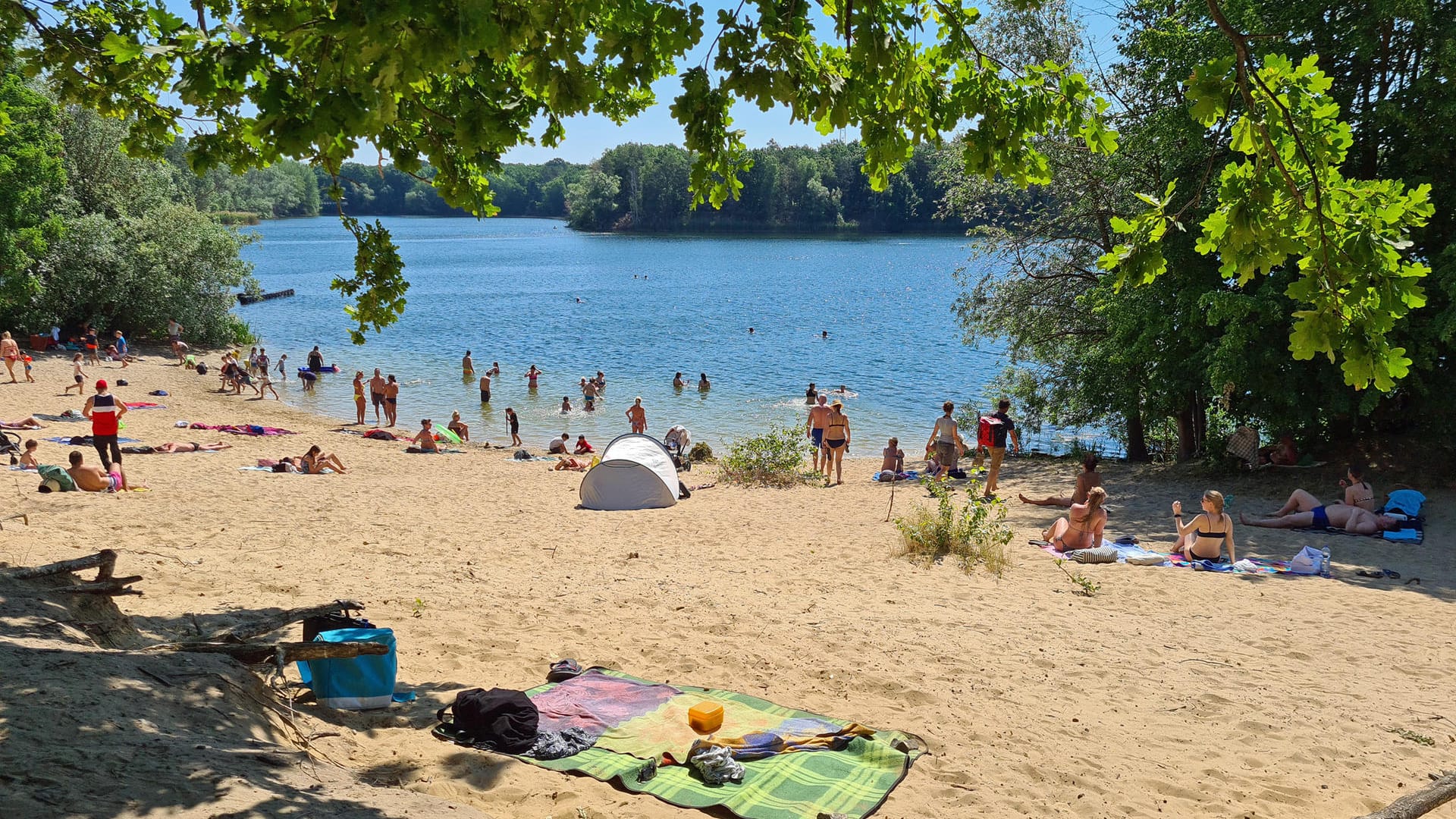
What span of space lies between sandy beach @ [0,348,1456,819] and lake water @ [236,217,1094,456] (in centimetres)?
1259

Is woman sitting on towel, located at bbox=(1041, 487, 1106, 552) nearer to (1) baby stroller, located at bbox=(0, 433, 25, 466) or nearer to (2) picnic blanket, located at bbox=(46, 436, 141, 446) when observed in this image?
(1) baby stroller, located at bbox=(0, 433, 25, 466)

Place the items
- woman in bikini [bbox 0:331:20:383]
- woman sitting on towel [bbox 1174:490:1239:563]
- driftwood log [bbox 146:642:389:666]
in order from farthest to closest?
woman in bikini [bbox 0:331:20:383]
woman sitting on towel [bbox 1174:490:1239:563]
driftwood log [bbox 146:642:389:666]

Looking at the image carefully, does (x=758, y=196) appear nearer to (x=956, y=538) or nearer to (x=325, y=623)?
(x=956, y=538)

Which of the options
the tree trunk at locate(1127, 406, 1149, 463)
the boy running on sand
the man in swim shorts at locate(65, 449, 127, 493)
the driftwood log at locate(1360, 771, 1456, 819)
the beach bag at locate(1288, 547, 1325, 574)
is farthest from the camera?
the boy running on sand

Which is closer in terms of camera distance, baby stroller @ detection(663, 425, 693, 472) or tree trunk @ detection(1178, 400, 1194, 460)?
tree trunk @ detection(1178, 400, 1194, 460)

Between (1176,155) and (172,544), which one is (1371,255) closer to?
(172,544)

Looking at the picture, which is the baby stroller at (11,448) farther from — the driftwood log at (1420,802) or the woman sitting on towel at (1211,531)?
the driftwood log at (1420,802)

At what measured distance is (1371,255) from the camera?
12.5 ft

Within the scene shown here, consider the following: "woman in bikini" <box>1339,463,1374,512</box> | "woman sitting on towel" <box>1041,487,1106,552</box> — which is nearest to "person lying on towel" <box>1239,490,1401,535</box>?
"woman in bikini" <box>1339,463,1374,512</box>

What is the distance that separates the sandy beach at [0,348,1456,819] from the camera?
15.3ft

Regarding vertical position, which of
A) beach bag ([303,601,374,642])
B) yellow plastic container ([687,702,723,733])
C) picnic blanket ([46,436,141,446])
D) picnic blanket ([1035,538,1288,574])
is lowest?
picnic blanket ([46,436,141,446])

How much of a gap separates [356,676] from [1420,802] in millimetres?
6107

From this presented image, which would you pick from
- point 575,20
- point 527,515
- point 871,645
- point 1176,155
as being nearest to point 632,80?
point 575,20

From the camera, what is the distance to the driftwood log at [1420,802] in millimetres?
4977
